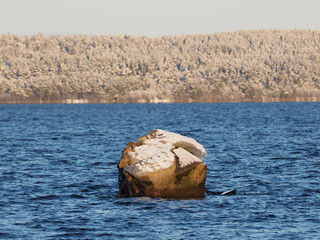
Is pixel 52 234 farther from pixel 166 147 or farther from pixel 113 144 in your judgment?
pixel 113 144

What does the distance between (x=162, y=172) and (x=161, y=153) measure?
90cm

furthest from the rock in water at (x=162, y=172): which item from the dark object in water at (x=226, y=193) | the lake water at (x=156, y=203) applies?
the dark object in water at (x=226, y=193)

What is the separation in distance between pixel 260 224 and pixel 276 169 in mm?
15342

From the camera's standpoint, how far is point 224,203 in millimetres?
24594

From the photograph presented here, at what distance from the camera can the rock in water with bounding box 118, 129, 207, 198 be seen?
945 inches

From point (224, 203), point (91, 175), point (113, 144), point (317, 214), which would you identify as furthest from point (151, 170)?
point (113, 144)

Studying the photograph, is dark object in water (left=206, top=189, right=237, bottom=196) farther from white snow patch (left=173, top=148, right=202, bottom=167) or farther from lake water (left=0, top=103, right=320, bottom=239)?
white snow patch (left=173, top=148, right=202, bottom=167)

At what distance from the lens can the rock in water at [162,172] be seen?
78.8 feet

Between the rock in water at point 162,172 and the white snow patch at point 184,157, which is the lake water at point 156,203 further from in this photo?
the white snow patch at point 184,157

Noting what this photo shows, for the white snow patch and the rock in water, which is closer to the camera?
the rock in water

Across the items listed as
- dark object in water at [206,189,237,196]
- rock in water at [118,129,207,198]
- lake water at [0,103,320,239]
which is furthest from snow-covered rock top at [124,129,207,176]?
dark object in water at [206,189,237,196]

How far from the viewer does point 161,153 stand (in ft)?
80.2

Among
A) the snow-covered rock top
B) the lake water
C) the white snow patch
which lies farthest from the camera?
the white snow patch

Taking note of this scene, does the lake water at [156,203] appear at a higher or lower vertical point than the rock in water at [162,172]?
lower
